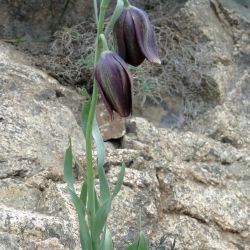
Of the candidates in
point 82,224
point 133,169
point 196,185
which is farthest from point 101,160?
point 196,185

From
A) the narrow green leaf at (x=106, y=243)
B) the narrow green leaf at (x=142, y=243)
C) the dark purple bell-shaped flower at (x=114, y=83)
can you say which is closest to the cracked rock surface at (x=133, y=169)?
the narrow green leaf at (x=106, y=243)

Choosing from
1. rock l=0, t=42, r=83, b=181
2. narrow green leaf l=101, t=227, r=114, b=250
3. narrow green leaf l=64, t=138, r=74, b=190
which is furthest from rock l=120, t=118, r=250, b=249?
narrow green leaf l=64, t=138, r=74, b=190

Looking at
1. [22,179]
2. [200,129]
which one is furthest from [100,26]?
[200,129]

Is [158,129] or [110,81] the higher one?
[110,81]

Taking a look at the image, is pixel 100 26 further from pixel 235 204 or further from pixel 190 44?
pixel 190 44

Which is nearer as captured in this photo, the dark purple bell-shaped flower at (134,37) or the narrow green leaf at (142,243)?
the dark purple bell-shaped flower at (134,37)

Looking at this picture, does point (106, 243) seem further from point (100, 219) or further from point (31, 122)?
point (31, 122)

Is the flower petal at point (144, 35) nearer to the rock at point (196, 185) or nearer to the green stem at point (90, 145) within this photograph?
the green stem at point (90, 145)
